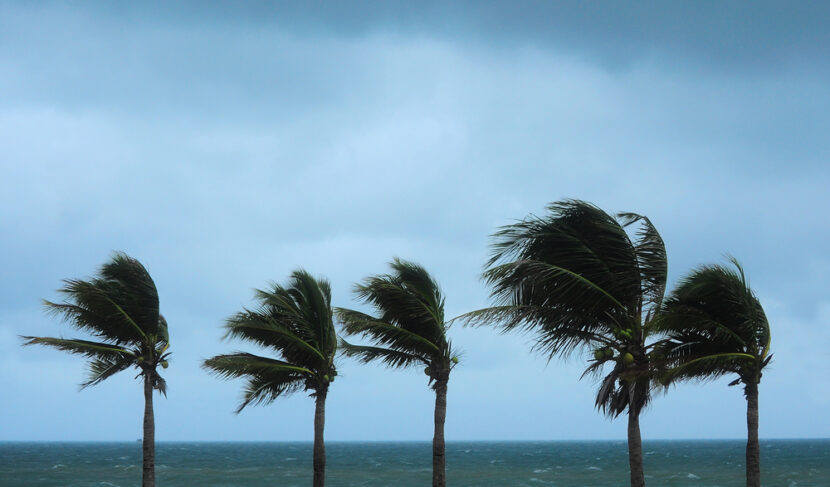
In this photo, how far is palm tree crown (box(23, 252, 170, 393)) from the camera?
2642 cm

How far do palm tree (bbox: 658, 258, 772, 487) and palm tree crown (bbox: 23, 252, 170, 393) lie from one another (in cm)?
1553

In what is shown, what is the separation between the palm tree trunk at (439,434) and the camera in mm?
24188

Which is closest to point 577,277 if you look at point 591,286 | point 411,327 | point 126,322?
point 591,286

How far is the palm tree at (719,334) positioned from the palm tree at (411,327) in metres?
7.10

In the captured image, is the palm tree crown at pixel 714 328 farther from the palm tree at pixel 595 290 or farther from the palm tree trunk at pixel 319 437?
the palm tree trunk at pixel 319 437

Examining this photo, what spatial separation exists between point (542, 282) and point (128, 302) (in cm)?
1356

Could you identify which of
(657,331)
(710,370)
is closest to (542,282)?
(657,331)

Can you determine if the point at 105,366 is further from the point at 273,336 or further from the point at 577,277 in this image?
the point at 577,277

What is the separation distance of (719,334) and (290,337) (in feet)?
41.2

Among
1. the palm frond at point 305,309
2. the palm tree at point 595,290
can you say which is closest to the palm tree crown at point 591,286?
the palm tree at point 595,290

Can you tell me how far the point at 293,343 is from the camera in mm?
26203

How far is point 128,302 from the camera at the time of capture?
26719 millimetres

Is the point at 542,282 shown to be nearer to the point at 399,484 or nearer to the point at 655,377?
the point at 655,377

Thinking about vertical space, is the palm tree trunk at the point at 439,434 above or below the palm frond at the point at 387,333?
below
